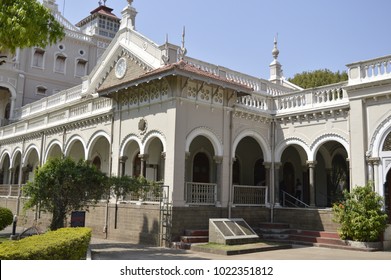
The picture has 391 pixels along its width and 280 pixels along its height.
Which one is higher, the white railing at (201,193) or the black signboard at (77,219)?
the white railing at (201,193)

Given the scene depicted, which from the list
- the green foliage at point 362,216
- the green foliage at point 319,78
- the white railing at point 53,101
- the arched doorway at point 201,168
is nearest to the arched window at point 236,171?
the arched doorway at point 201,168

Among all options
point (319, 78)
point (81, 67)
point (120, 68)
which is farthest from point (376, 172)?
point (81, 67)

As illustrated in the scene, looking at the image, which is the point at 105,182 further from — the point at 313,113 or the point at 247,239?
the point at 313,113

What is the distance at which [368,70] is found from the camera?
1619 cm

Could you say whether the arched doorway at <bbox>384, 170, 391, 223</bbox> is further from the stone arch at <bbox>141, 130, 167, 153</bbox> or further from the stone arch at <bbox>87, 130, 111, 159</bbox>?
the stone arch at <bbox>87, 130, 111, 159</bbox>

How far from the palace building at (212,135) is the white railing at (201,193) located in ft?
0.15

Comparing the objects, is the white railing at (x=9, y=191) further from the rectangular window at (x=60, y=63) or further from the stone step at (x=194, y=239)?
the stone step at (x=194, y=239)

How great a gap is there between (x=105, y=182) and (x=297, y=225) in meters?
7.98

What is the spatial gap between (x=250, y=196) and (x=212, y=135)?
3.32 meters

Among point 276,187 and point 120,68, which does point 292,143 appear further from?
point 120,68

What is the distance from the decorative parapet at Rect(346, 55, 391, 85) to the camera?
1562 cm

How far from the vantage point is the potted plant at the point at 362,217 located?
14.5 meters

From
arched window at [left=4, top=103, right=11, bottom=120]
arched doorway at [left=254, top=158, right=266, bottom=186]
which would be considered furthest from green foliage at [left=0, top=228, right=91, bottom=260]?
arched window at [left=4, top=103, right=11, bottom=120]
